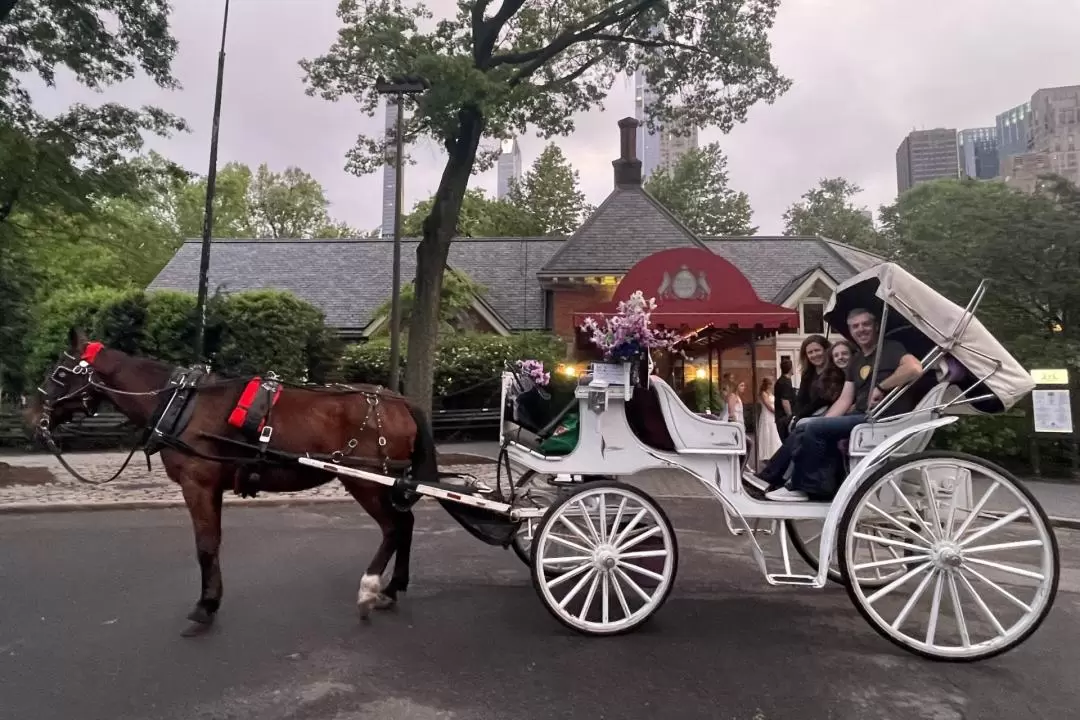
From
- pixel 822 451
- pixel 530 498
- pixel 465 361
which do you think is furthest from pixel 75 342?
pixel 465 361

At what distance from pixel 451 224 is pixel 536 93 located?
285 centimetres

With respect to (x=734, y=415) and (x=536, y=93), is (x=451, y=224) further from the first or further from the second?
(x=734, y=415)

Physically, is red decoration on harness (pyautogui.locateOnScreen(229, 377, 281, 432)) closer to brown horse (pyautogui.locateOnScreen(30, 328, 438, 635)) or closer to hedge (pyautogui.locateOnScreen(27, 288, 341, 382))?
brown horse (pyautogui.locateOnScreen(30, 328, 438, 635))

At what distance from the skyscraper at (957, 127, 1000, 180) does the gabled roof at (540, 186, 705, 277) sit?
31.9 meters

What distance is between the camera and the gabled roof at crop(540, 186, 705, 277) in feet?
65.6

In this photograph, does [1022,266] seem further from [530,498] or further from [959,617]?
[530,498]

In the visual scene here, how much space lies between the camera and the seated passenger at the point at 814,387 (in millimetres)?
4938

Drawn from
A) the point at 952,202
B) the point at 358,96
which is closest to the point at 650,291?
the point at 358,96

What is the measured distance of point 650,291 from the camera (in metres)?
6.71

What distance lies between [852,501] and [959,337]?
1.29 meters

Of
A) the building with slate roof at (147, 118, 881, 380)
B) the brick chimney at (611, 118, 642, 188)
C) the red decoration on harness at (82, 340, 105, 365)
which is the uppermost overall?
the brick chimney at (611, 118, 642, 188)

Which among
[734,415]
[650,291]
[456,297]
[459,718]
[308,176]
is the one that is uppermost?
[308,176]

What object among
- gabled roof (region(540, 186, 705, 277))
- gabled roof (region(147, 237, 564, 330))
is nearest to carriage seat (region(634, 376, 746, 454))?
gabled roof (region(540, 186, 705, 277))

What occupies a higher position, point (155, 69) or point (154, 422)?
point (155, 69)
